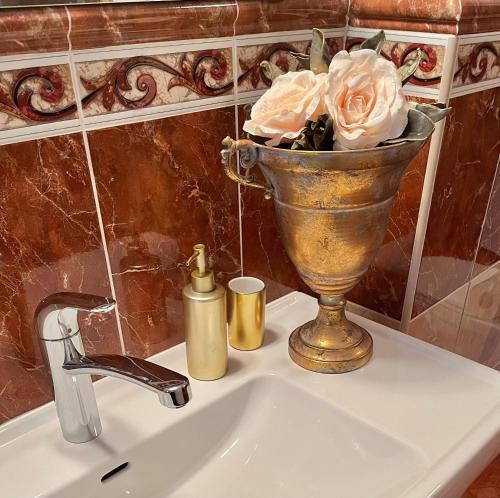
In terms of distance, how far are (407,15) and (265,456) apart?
667 millimetres

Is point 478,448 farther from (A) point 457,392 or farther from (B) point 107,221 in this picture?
(B) point 107,221

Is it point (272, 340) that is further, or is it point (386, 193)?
point (272, 340)

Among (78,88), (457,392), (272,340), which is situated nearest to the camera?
(78,88)

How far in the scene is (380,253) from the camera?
95 centimetres

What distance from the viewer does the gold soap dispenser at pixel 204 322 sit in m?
0.72

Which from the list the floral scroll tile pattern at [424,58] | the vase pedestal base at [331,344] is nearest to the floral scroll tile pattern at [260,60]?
the floral scroll tile pattern at [424,58]

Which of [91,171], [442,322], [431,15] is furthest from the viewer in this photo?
[442,322]

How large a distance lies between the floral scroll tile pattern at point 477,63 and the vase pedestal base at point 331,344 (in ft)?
1.28

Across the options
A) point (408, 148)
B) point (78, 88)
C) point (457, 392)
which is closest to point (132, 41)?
point (78, 88)

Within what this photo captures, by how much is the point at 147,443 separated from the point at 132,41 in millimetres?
497

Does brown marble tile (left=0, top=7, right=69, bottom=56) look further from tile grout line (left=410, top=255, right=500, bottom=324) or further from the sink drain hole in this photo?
tile grout line (left=410, top=255, right=500, bottom=324)

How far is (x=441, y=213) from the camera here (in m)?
0.92

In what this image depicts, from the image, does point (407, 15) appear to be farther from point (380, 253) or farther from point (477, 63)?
point (380, 253)

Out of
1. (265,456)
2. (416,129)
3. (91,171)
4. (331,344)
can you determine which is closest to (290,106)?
(416,129)
